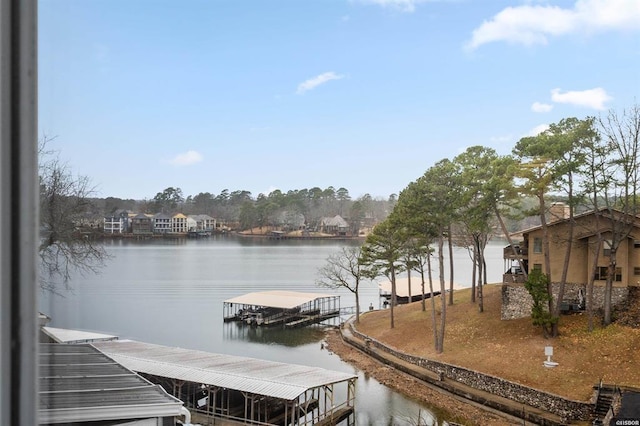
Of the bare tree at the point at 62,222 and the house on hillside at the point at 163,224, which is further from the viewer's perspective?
the house on hillside at the point at 163,224

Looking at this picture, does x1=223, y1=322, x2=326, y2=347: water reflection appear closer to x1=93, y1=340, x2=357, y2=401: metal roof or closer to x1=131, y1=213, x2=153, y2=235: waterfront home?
x1=93, y1=340, x2=357, y2=401: metal roof

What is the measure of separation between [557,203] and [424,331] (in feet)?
8.33

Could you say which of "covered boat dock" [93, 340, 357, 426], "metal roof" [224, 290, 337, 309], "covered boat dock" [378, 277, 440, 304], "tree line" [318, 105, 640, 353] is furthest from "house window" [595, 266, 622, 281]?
"metal roof" [224, 290, 337, 309]

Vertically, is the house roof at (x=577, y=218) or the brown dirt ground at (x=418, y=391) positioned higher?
the house roof at (x=577, y=218)

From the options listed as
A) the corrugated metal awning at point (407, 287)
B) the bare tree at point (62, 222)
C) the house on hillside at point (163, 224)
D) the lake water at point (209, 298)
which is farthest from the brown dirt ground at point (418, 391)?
the corrugated metal awning at point (407, 287)

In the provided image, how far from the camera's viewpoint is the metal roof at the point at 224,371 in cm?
433

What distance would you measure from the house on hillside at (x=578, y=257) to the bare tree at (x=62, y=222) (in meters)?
6.20

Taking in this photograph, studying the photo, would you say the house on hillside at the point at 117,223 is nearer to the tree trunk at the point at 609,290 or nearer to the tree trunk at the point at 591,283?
the tree trunk at the point at 591,283

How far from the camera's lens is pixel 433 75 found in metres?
2.86

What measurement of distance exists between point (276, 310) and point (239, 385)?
21.1 ft

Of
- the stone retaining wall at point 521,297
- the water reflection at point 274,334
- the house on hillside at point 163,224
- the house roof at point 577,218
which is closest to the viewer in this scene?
the house on hillside at point 163,224

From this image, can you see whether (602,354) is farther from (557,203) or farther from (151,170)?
(151,170)

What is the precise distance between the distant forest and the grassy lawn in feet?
7.47

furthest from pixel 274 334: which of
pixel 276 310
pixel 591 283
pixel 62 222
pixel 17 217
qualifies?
pixel 17 217
